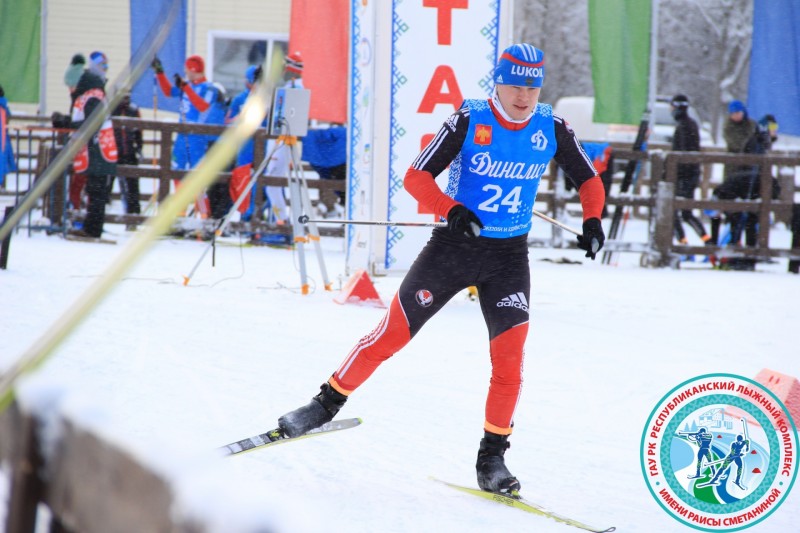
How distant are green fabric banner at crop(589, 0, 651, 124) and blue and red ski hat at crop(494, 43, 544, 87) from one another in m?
9.36

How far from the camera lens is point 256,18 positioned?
2003cm

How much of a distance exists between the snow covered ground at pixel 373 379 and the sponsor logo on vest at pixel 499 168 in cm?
122

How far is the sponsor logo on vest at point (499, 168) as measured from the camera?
4012mm

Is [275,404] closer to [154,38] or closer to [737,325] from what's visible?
[154,38]

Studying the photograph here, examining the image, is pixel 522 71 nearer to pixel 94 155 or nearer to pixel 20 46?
pixel 94 155

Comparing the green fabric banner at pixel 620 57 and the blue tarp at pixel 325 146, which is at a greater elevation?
the green fabric banner at pixel 620 57

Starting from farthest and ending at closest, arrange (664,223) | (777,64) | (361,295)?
(777,64) → (664,223) → (361,295)

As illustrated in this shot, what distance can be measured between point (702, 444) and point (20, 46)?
575 inches

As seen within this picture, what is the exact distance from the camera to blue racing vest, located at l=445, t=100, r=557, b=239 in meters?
4.01

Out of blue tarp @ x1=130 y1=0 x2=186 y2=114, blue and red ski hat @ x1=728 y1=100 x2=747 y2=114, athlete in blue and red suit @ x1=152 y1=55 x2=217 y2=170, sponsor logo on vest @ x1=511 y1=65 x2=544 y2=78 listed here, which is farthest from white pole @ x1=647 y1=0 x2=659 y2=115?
sponsor logo on vest @ x1=511 y1=65 x2=544 y2=78

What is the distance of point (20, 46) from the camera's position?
1609 centimetres

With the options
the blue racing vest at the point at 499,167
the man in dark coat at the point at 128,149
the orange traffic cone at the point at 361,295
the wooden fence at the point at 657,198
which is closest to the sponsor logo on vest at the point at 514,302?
the blue racing vest at the point at 499,167

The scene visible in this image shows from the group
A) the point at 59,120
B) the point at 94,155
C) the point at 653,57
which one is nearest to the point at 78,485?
the point at 94,155

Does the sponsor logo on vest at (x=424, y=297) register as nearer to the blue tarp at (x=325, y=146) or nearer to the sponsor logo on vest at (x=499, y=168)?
the sponsor logo on vest at (x=499, y=168)
